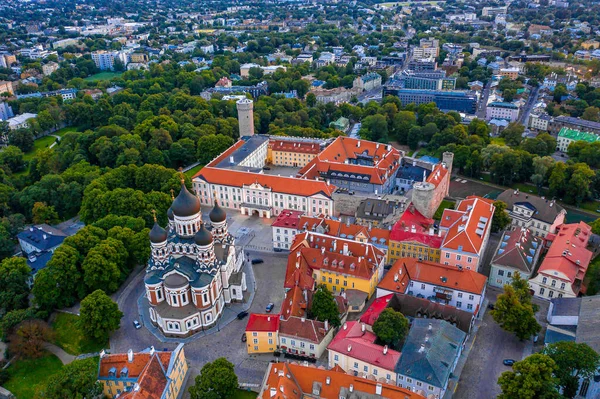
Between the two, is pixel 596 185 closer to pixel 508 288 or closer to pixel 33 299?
pixel 508 288

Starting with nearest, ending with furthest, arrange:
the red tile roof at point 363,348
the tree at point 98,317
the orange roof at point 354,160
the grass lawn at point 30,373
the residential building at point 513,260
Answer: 1. the red tile roof at point 363,348
2. the grass lawn at point 30,373
3. the tree at point 98,317
4. the residential building at point 513,260
5. the orange roof at point 354,160

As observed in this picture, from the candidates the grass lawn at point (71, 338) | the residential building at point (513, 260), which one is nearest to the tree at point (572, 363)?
the residential building at point (513, 260)

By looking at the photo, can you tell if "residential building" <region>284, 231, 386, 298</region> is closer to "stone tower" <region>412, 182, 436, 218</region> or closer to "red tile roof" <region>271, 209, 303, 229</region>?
"red tile roof" <region>271, 209, 303, 229</region>

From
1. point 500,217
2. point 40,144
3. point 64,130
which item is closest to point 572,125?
point 500,217

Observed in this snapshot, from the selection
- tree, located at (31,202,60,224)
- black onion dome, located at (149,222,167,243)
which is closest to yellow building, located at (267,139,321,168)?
tree, located at (31,202,60,224)

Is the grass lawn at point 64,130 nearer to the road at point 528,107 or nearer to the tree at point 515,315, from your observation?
the tree at point 515,315
